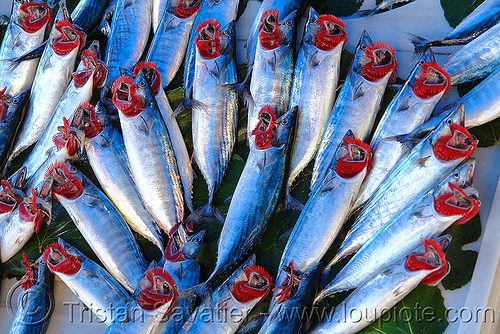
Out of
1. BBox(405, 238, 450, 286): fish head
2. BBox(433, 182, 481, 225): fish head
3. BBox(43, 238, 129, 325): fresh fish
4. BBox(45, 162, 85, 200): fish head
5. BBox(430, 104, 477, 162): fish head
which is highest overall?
BBox(430, 104, 477, 162): fish head

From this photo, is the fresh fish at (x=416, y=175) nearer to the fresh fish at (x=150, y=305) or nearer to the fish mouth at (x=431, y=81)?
the fish mouth at (x=431, y=81)

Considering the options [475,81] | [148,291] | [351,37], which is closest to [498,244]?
[475,81]

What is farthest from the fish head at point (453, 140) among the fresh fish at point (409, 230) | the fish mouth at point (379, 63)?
the fish mouth at point (379, 63)

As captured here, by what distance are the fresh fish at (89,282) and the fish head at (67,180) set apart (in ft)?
1.04

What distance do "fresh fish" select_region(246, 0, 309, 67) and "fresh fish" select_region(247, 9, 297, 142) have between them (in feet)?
0.60

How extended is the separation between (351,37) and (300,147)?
93cm

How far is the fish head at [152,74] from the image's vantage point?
9.52 feet

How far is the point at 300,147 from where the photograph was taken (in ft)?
8.79

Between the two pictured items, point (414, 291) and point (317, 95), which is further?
point (317, 95)

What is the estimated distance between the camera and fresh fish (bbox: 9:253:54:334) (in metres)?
2.68

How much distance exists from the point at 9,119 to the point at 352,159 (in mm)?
2405

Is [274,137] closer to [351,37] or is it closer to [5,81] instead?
[351,37]

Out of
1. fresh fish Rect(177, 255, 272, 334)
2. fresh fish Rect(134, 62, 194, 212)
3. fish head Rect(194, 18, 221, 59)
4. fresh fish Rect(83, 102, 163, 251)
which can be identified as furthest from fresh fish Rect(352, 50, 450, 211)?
fresh fish Rect(83, 102, 163, 251)

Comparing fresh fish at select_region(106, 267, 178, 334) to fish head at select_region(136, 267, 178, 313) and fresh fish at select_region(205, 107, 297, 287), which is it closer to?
fish head at select_region(136, 267, 178, 313)
